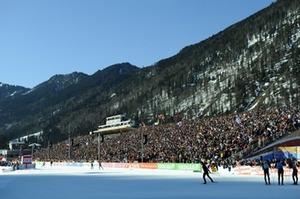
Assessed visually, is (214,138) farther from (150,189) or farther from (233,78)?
(233,78)

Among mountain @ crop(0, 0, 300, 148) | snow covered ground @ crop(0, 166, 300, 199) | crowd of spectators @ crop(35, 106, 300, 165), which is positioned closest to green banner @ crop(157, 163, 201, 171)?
crowd of spectators @ crop(35, 106, 300, 165)

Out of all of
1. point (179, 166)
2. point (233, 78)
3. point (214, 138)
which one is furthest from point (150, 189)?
point (233, 78)

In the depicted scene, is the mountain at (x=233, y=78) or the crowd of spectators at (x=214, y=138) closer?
the crowd of spectators at (x=214, y=138)

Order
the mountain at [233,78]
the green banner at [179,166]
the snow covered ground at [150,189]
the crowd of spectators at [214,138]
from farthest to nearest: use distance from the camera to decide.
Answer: the mountain at [233,78], the green banner at [179,166], the crowd of spectators at [214,138], the snow covered ground at [150,189]

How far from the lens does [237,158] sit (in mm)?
43469

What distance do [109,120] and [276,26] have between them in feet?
213

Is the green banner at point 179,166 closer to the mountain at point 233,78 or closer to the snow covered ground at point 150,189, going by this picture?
the snow covered ground at point 150,189

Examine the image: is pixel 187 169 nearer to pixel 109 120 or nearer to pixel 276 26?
pixel 109 120

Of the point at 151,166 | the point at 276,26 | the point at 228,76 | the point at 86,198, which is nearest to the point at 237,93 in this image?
the point at 228,76

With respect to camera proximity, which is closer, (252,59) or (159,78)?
(252,59)

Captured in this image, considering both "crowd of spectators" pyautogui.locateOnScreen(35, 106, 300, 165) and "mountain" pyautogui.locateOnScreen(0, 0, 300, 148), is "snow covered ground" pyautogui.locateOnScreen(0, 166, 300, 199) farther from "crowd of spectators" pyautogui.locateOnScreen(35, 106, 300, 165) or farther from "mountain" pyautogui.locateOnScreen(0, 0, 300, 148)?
"mountain" pyautogui.locateOnScreen(0, 0, 300, 148)

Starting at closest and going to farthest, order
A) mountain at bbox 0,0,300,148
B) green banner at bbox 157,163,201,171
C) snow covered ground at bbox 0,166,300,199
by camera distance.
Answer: snow covered ground at bbox 0,166,300,199 → green banner at bbox 157,163,201,171 → mountain at bbox 0,0,300,148

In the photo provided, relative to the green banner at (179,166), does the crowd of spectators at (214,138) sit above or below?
above

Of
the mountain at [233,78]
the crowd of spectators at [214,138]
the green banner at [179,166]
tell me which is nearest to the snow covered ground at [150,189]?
the crowd of spectators at [214,138]
